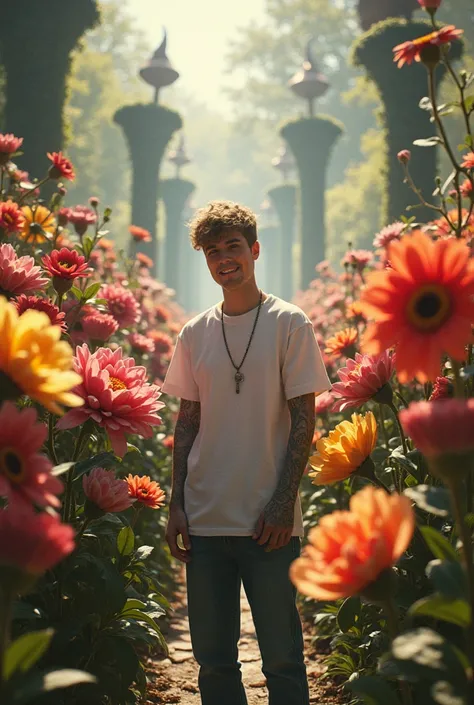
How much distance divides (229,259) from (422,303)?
1.07 m

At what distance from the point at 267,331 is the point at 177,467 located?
524mm

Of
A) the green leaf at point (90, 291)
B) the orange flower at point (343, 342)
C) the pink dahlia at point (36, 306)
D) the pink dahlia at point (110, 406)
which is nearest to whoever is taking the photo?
the pink dahlia at point (110, 406)

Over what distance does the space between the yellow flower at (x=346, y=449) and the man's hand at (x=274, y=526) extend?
1.21 feet

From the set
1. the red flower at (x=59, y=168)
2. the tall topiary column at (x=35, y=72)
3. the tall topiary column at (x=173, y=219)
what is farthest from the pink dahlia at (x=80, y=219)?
the tall topiary column at (x=173, y=219)

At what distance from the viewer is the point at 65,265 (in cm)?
256

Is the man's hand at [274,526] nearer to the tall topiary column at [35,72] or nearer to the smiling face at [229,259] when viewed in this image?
the smiling face at [229,259]

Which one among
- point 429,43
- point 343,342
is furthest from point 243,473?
point 343,342

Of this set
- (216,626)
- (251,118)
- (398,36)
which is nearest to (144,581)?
(216,626)

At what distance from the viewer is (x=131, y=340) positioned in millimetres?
4230

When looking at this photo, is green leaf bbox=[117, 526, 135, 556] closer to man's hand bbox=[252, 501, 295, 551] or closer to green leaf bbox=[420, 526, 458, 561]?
man's hand bbox=[252, 501, 295, 551]

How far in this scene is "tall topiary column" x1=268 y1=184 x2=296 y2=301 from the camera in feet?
80.4

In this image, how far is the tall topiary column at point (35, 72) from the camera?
775cm

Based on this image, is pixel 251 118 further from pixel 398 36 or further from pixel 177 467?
pixel 177 467

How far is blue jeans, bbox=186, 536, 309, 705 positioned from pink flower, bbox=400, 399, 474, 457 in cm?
121
